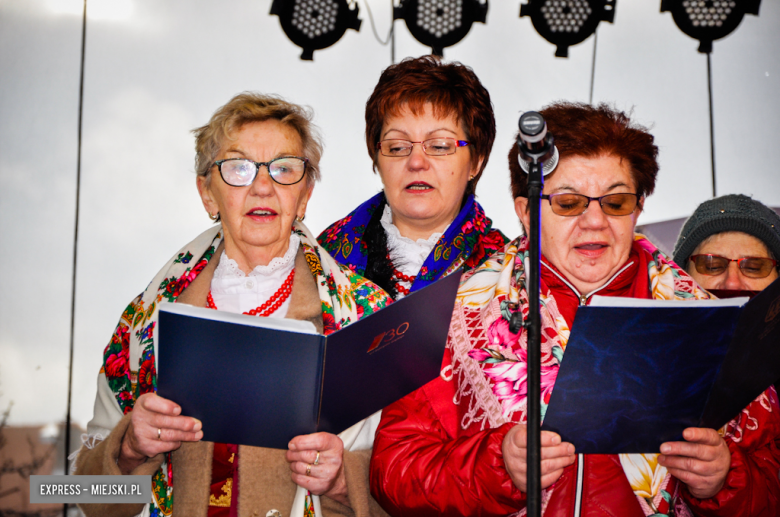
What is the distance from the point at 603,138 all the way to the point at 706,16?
7.26ft

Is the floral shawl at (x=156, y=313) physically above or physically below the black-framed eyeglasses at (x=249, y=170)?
below

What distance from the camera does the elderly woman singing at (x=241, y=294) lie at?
1792mm

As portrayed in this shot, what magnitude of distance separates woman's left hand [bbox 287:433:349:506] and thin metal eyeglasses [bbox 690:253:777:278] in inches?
60.3

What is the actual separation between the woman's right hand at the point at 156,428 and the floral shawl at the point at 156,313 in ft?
0.68

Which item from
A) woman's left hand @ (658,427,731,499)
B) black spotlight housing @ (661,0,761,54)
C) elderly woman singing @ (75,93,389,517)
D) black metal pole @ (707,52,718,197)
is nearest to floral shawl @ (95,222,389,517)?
elderly woman singing @ (75,93,389,517)

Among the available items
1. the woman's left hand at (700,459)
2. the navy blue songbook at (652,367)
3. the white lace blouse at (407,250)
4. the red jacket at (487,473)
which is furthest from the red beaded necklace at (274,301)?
the woman's left hand at (700,459)

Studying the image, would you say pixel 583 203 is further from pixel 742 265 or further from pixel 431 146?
pixel 742 265

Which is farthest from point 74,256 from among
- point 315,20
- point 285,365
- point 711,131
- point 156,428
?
point 711,131

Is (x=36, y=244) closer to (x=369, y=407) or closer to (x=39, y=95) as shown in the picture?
(x=39, y=95)

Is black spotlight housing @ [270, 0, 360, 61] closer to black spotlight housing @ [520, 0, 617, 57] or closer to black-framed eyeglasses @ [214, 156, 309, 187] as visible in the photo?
black spotlight housing @ [520, 0, 617, 57]

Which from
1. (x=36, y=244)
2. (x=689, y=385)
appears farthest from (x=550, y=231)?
(x=36, y=244)

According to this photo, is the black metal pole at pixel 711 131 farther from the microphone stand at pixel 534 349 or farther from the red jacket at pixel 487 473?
the microphone stand at pixel 534 349

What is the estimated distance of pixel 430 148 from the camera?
2.26 meters

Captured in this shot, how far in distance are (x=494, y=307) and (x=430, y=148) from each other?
0.69 m
